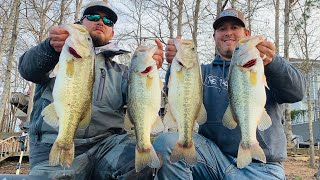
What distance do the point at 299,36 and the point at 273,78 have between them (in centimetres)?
1623

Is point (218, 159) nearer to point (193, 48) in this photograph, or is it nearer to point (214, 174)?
point (214, 174)

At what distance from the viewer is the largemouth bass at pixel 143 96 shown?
3.46m

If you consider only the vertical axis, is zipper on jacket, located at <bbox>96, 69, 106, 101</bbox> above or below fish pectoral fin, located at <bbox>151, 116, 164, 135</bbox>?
above

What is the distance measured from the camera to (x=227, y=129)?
4.26m

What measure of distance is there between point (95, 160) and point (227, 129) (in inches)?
63.0

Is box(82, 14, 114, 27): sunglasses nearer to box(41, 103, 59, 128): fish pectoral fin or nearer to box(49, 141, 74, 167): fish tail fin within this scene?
box(41, 103, 59, 128): fish pectoral fin

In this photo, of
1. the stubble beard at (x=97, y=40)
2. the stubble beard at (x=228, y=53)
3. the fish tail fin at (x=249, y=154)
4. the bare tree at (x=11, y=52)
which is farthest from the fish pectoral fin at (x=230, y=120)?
the bare tree at (x=11, y=52)

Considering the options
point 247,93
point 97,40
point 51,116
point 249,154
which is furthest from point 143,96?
point 97,40

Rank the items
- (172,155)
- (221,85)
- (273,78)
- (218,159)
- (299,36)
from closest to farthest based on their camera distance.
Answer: (172,155) < (273,78) < (218,159) < (221,85) < (299,36)

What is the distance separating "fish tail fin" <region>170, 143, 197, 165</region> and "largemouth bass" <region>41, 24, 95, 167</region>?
956 millimetres

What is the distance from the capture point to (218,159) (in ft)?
13.5

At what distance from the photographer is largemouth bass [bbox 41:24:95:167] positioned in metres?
3.27

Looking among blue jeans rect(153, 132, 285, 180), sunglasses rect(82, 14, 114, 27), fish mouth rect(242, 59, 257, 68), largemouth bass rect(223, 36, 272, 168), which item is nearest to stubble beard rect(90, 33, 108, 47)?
sunglasses rect(82, 14, 114, 27)

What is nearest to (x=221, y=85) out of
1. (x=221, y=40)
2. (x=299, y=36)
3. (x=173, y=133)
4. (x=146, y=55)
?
(x=221, y=40)
